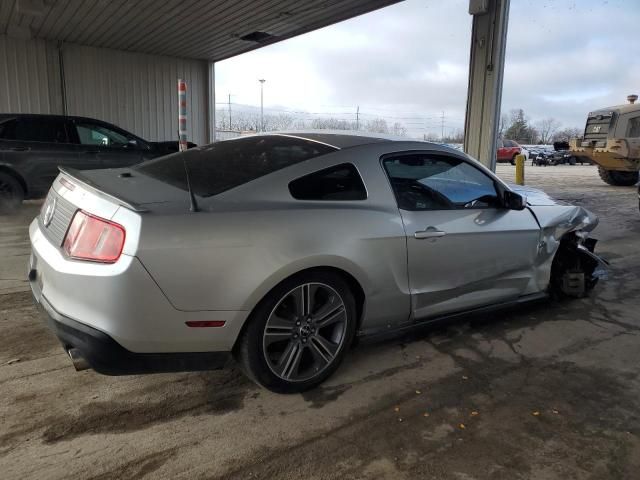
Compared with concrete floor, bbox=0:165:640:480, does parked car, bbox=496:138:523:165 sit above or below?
above

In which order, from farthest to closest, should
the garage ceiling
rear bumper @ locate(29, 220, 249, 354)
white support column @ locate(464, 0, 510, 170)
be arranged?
1. the garage ceiling
2. white support column @ locate(464, 0, 510, 170)
3. rear bumper @ locate(29, 220, 249, 354)

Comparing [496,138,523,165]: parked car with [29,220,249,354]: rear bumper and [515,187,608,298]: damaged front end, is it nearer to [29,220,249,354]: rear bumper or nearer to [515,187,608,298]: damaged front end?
[515,187,608,298]: damaged front end

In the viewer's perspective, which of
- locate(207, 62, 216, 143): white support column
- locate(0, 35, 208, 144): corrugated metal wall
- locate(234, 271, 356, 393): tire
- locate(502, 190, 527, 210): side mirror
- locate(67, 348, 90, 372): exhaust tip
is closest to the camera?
locate(67, 348, 90, 372): exhaust tip

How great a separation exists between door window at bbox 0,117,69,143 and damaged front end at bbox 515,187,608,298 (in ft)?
24.6

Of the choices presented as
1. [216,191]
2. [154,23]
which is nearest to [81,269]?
[216,191]

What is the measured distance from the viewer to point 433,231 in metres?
3.18

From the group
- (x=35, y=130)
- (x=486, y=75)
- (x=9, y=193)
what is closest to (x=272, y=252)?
(x=486, y=75)

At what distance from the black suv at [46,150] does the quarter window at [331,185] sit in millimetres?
6981

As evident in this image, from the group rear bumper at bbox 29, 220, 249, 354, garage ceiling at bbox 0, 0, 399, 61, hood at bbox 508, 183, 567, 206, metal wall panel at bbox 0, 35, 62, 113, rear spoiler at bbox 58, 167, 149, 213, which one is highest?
garage ceiling at bbox 0, 0, 399, 61

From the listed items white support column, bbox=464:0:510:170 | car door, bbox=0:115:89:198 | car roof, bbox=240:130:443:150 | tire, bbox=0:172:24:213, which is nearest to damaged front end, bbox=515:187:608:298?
car roof, bbox=240:130:443:150

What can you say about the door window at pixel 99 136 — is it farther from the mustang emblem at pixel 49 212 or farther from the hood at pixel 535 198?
the hood at pixel 535 198

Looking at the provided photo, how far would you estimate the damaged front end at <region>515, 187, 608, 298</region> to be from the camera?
4.02 meters

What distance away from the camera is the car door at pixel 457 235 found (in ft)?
10.4

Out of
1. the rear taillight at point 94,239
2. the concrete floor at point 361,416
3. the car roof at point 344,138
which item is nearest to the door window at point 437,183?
the car roof at point 344,138
